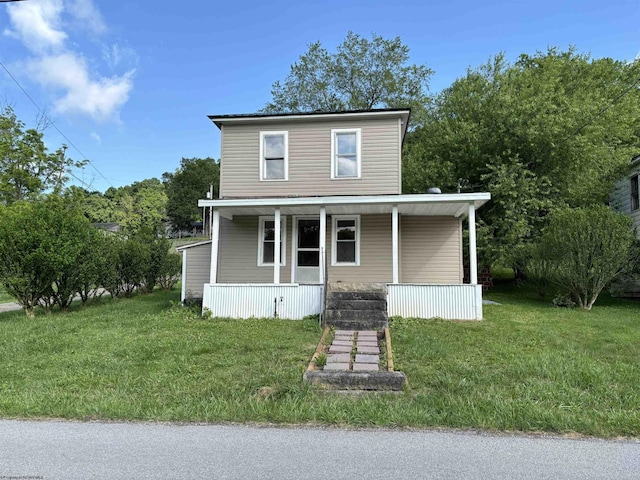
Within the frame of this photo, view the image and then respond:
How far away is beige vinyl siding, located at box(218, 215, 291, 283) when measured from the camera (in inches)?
452

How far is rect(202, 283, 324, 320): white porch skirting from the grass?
2.15 ft

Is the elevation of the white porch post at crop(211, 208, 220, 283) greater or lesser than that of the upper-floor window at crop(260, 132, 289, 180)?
lesser

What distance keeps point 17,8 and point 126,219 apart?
149ft

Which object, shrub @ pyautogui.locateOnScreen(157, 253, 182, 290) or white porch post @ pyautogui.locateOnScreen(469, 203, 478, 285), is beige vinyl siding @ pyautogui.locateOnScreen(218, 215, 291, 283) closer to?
white porch post @ pyautogui.locateOnScreen(469, 203, 478, 285)

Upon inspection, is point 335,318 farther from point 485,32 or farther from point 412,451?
point 485,32

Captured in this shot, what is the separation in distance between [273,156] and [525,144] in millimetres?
10613

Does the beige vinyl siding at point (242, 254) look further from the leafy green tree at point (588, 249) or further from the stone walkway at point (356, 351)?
the leafy green tree at point (588, 249)

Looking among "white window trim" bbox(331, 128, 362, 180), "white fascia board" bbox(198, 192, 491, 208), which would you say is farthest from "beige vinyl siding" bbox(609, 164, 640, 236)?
"white window trim" bbox(331, 128, 362, 180)

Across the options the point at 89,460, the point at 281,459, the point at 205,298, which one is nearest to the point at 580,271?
the point at 205,298

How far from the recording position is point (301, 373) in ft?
16.4

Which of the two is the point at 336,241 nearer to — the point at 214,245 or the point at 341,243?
the point at 341,243

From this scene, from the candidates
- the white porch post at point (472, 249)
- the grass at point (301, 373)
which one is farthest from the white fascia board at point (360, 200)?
the grass at point (301, 373)

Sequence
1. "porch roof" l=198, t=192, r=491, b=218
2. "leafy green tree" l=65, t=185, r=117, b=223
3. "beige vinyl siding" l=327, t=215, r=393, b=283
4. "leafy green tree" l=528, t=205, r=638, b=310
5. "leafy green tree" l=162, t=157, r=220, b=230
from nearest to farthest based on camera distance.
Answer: "porch roof" l=198, t=192, r=491, b=218 < "leafy green tree" l=528, t=205, r=638, b=310 < "beige vinyl siding" l=327, t=215, r=393, b=283 < "leafy green tree" l=65, t=185, r=117, b=223 < "leafy green tree" l=162, t=157, r=220, b=230

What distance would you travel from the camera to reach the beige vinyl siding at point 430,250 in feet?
37.5
